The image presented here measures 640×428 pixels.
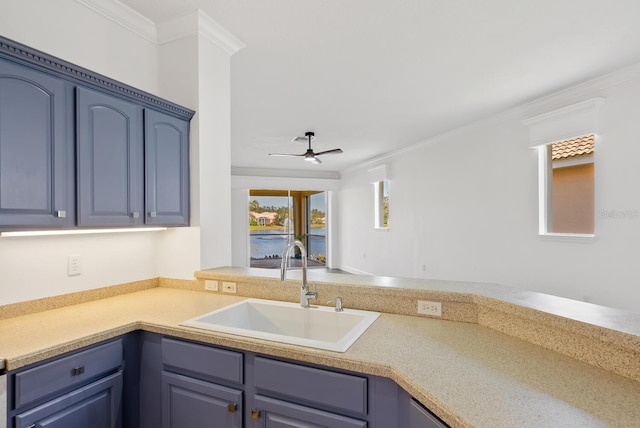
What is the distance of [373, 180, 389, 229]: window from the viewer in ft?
23.9

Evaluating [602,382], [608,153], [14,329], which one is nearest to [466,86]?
[608,153]

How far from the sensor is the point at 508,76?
3.16 m

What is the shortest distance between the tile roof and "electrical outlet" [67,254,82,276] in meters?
4.57

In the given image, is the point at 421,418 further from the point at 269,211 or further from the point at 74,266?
the point at 269,211

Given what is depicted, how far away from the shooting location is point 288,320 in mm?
1873

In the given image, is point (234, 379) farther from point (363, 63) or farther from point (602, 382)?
point (363, 63)

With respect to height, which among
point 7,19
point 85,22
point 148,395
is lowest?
point 148,395

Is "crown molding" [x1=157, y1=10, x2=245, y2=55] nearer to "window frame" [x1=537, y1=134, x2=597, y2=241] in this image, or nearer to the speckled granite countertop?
the speckled granite countertop

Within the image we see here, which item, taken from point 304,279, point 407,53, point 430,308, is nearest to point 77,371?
point 304,279

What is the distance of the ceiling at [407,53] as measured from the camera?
2.15 metres

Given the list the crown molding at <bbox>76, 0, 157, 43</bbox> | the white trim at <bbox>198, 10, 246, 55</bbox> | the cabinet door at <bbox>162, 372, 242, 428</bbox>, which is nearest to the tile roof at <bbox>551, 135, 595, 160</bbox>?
the white trim at <bbox>198, 10, 246, 55</bbox>

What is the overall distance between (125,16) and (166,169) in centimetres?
106

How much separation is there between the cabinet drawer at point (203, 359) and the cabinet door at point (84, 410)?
0.26 metres

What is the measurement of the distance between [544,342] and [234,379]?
127 centimetres
